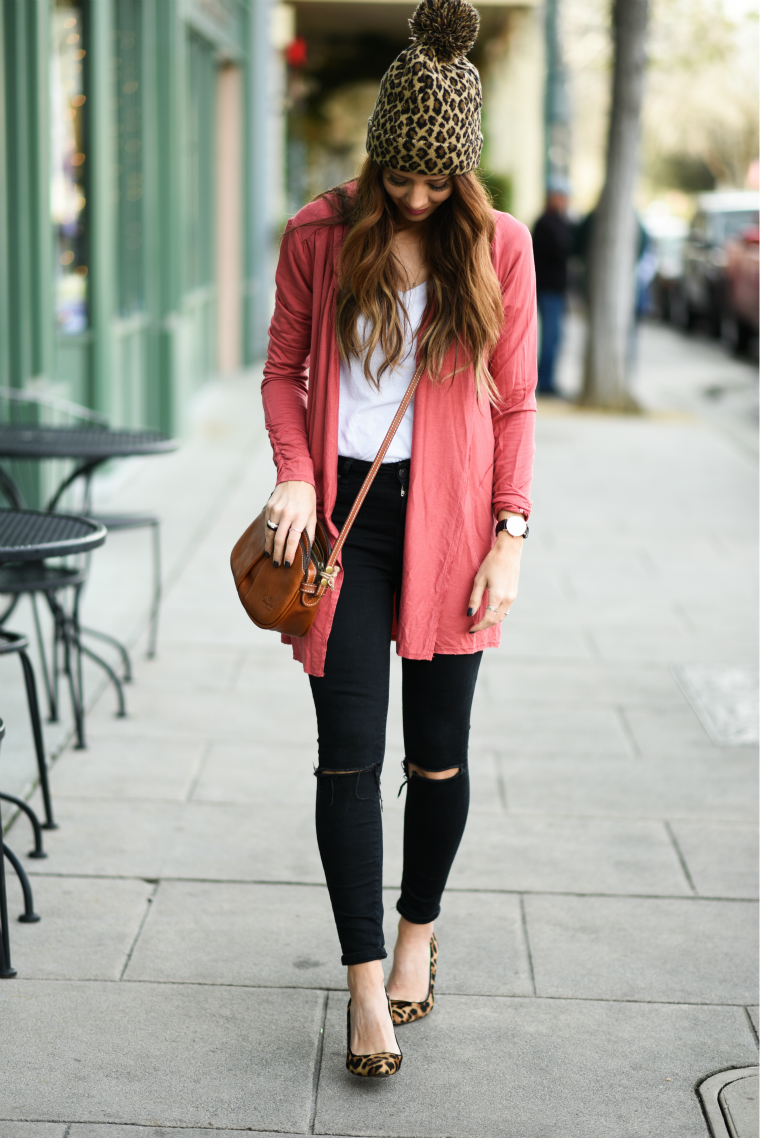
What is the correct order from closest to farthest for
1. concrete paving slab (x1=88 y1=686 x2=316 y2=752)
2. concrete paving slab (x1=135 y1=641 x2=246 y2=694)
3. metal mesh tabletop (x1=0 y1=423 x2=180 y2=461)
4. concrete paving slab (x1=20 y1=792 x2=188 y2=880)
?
concrete paving slab (x1=20 y1=792 x2=188 y2=880)
metal mesh tabletop (x1=0 y1=423 x2=180 y2=461)
concrete paving slab (x1=88 y1=686 x2=316 y2=752)
concrete paving slab (x1=135 y1=641 x2=246 y2=694)

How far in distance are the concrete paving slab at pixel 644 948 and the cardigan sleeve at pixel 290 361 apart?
4.36ft

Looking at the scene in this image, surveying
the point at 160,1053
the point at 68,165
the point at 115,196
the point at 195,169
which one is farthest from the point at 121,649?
the point at 195,169

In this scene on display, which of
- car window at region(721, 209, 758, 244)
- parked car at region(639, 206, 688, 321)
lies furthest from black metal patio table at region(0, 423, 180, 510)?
parked car at region(639, 206, 688, 321)

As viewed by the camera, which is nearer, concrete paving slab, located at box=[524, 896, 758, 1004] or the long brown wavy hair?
the long brown wavy hair

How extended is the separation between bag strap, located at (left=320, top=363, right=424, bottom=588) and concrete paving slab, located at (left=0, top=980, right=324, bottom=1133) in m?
0.97

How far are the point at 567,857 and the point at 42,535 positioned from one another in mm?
1639

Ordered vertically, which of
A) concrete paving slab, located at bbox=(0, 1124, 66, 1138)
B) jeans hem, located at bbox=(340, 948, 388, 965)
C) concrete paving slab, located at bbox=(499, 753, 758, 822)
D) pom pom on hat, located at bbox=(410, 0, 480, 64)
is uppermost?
pom pom on hat, located at bbox=(410, 0, 480, 64)

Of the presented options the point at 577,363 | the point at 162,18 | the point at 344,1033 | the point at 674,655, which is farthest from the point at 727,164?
the point at 344,1033

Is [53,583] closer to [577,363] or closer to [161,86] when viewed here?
[161,86]

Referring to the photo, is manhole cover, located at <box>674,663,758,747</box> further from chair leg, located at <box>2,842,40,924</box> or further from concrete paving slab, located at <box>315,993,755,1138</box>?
chair leg, located at <box>2,842,40,924</box>

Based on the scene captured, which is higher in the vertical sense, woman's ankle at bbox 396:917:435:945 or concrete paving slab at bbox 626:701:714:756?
woman's ankle at bbox 396:917:435:945

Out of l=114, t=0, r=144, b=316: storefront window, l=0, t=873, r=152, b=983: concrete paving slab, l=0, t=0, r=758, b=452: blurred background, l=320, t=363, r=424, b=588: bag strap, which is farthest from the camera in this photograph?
l=114, t=0, r=144, b=316: storefront window

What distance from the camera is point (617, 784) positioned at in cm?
413

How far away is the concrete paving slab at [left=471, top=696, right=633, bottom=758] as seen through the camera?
174 inches
